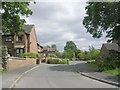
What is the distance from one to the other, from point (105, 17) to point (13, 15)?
15.0 m

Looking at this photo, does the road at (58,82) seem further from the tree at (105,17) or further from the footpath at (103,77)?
the tree at (105,17)

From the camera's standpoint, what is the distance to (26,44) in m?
74.3

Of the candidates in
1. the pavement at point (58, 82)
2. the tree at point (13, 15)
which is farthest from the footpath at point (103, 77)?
the tree at point (13, 15)

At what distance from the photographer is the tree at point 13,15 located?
102 ft

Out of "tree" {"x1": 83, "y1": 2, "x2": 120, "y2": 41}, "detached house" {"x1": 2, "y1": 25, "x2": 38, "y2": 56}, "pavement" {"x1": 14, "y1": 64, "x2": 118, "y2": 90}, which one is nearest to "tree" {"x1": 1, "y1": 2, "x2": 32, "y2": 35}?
"pavement" {"x1": 14, "y1": 64, "x2": 118, "y2": 90}

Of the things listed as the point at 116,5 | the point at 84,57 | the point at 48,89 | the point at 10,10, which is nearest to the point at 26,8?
the point at 10,10

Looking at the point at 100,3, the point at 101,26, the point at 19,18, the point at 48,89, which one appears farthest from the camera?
the point at 101,26

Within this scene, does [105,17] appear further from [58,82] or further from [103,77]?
[58,82]

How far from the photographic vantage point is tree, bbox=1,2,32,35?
31.1 meters

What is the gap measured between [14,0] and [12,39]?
43.9 meters

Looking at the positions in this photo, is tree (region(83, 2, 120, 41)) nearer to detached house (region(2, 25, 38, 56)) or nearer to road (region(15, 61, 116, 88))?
road (region(15, 61, 116, 88))

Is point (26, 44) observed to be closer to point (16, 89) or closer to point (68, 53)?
point (68, 53)

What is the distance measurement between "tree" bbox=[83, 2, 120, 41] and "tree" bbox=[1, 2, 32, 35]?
1271 cm

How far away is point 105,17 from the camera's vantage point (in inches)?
1705
